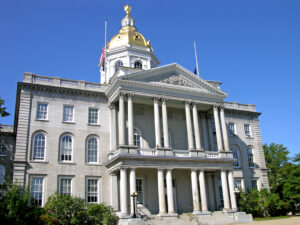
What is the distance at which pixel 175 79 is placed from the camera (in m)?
35.6

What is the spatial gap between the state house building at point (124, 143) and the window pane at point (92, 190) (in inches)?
3.9

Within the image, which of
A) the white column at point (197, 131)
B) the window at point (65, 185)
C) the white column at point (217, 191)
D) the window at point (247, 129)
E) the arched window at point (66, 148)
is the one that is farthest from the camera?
the window at point (247, 129)

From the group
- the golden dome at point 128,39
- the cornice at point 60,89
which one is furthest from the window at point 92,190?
the golden dome at point 128,39

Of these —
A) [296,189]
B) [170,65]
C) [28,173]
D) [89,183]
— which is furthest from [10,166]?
[296,189]

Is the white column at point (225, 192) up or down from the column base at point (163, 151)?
down

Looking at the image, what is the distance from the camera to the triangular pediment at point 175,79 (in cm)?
3350

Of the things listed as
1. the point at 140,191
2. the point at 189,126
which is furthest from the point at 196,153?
the point at 140,191

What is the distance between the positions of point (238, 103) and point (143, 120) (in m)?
16.5

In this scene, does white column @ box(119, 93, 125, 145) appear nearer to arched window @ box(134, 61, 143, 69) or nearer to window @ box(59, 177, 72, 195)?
window @ box(59, 177, 72, 195)

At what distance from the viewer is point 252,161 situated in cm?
4356

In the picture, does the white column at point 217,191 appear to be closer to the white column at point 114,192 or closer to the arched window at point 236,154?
the arched window at point 236,154

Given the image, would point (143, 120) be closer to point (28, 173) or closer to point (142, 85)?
point (142, 85)

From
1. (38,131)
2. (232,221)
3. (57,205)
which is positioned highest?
(38,131)

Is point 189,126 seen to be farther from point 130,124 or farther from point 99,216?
point 99,216
